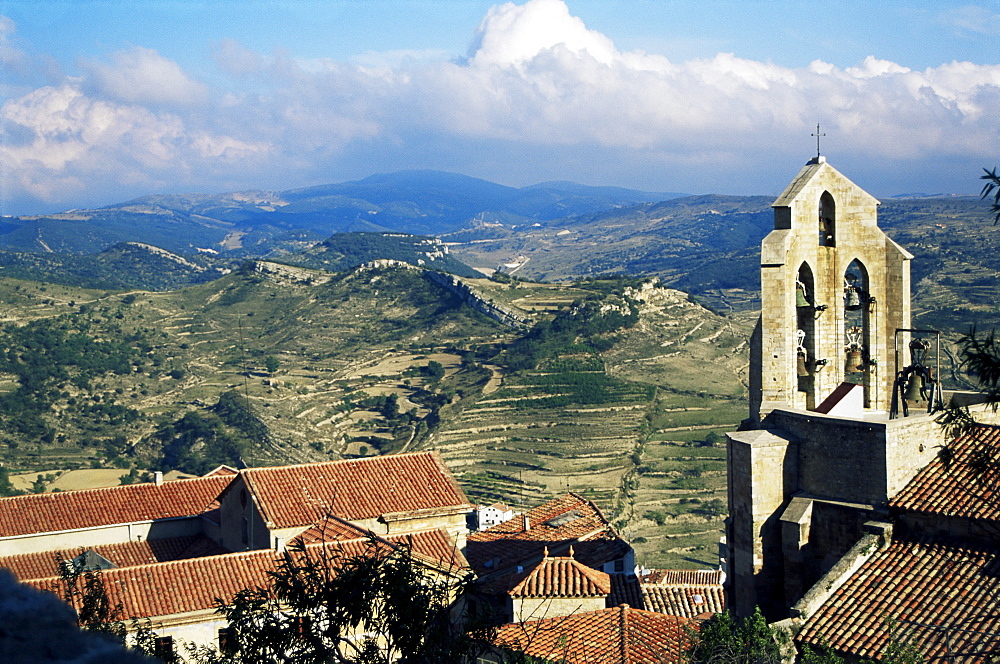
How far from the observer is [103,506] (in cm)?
2627

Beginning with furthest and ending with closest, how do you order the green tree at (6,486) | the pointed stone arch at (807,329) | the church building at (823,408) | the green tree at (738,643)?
the green tree at (6,486) < the pointed stone arch at (807,329) < the church building at (823,408) < the green tree at (738,643)

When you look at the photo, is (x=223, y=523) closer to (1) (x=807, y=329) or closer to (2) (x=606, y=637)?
(2) (x=606, y=637)

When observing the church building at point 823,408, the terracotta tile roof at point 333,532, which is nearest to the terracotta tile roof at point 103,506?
the terracotta tile roof at point 333,532

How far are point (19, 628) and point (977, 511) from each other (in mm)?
11947

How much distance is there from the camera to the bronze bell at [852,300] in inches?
601

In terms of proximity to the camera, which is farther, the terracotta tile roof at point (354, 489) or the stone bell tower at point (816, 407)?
the terracotta tile roof at point (354, 489)

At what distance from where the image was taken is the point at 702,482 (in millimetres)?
53938

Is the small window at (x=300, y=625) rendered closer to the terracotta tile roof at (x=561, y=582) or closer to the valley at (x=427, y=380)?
the terracotta tile roof at (x=561, y=582)

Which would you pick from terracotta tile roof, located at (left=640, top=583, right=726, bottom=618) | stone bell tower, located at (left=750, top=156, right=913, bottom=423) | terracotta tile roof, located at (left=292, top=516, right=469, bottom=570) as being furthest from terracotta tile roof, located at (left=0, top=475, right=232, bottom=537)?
stone bell tower, located at (left=750, top=156, right=913, bottom=423)

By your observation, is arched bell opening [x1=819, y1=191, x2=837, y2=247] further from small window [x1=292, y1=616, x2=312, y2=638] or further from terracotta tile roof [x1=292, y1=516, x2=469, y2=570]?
small window [x1=292, y1=616, x2=312, y2=638]

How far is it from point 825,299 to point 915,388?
172 centimetres

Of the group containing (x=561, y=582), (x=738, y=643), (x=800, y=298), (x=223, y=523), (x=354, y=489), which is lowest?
(x=223, y=523)

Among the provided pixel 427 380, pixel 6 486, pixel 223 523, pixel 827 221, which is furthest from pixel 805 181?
pixel 427 380

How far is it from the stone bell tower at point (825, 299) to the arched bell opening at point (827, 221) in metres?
0.01
